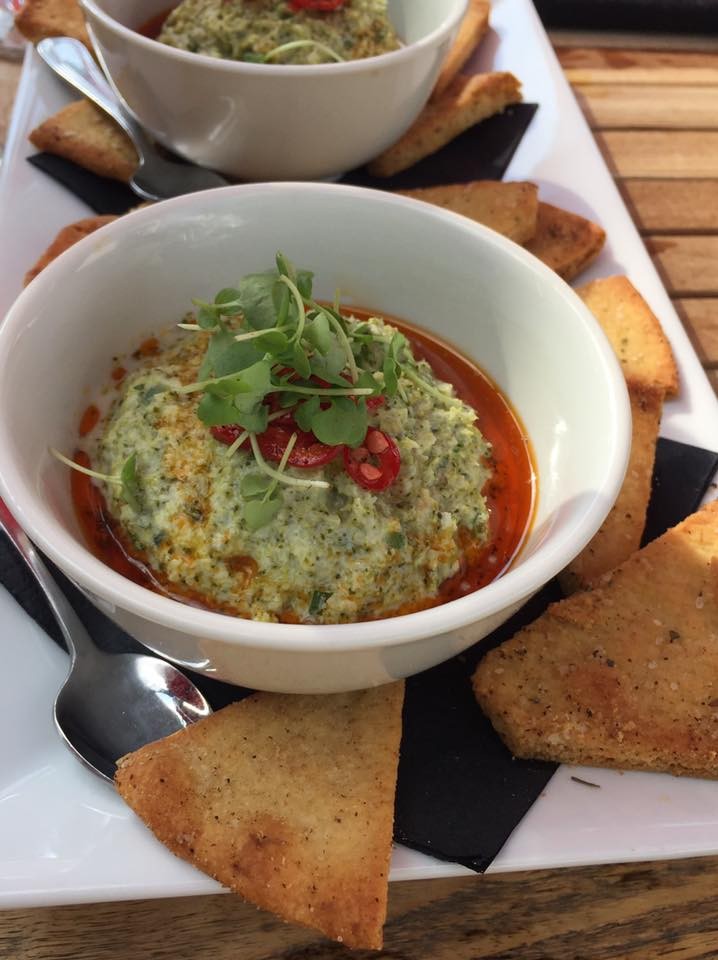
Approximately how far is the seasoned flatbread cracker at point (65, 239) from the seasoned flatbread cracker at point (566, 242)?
3.47 ft

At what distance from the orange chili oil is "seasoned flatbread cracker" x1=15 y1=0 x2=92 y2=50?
1.49m

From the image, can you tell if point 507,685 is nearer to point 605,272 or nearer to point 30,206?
point 605,272

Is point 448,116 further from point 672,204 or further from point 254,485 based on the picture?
point 254,485

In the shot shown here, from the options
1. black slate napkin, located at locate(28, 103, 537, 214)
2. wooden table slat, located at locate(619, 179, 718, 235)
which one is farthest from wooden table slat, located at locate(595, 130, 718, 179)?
black slate napkin, located at locate(28, 103, 537, 214)

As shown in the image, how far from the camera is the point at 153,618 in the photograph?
4.04 feet

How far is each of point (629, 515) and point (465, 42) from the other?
1806 mm

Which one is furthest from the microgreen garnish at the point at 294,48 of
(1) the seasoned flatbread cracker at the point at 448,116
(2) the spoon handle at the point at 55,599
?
(2) the spoon handle at the point at 55,599

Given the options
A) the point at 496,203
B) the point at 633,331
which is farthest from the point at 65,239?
the point at 633,331

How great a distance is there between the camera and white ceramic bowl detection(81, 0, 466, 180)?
2135 millimetres

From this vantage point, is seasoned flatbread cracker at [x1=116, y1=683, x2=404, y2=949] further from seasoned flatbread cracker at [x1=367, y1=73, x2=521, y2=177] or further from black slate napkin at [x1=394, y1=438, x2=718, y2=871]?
seasoned flatbread cracker at [x1=367, y1=73, x2=521, y2=177]

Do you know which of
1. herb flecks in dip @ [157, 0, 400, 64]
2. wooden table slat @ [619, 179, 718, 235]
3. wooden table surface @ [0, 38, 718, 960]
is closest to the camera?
wooden table surface @ [0, 38, 718, 960]

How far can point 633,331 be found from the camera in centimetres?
213

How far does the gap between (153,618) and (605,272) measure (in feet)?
5.33

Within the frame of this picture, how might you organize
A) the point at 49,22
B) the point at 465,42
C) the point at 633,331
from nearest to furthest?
1. the point at 633,331
2. the point at 49,22
3. the point at 465,42
